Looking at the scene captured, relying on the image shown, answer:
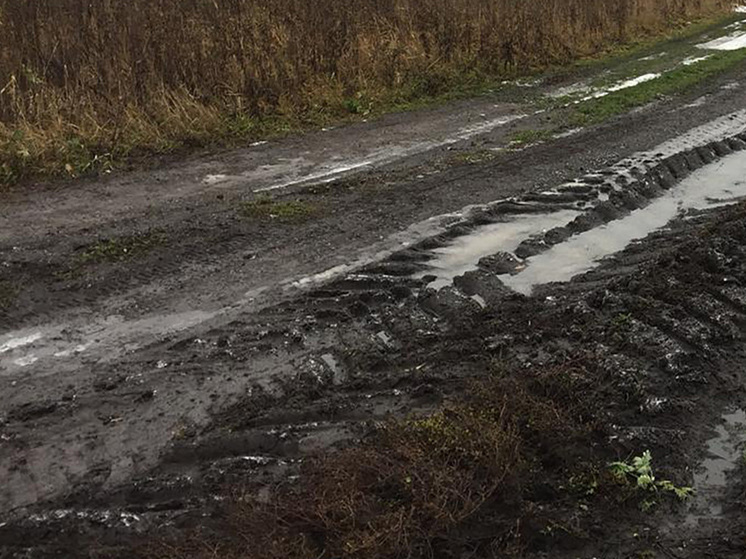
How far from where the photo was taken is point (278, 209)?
269 inches

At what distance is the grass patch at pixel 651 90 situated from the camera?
1023 cm

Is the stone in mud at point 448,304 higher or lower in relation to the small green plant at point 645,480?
higher

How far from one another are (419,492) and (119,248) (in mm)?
3603

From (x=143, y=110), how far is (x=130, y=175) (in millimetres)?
1587

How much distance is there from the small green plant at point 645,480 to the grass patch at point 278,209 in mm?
3746

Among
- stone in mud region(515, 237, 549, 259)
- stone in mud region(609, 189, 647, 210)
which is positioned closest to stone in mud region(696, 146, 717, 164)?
stone in mud region(609, 189, 647, 210)

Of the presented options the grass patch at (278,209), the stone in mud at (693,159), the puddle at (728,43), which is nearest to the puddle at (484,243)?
the grass patch at (278,209)

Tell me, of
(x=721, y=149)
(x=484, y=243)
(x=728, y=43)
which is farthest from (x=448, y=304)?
(x=728, y=43)

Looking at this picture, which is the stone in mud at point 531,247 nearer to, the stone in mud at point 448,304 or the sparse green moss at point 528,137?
the stone in mud at point 448,304

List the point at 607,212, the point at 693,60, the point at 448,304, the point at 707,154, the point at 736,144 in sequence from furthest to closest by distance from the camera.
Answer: the point at 693,60 < the point at 736,144 < the point at 707,154 < the point at 607,212 < the point at 448,304

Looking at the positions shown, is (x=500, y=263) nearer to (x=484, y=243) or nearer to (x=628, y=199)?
(x=484, y=243)

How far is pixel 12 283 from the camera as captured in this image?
5398mm

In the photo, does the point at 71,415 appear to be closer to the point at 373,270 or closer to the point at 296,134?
the point at 373,270

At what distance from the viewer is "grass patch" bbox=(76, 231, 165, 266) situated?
19.0 feet
